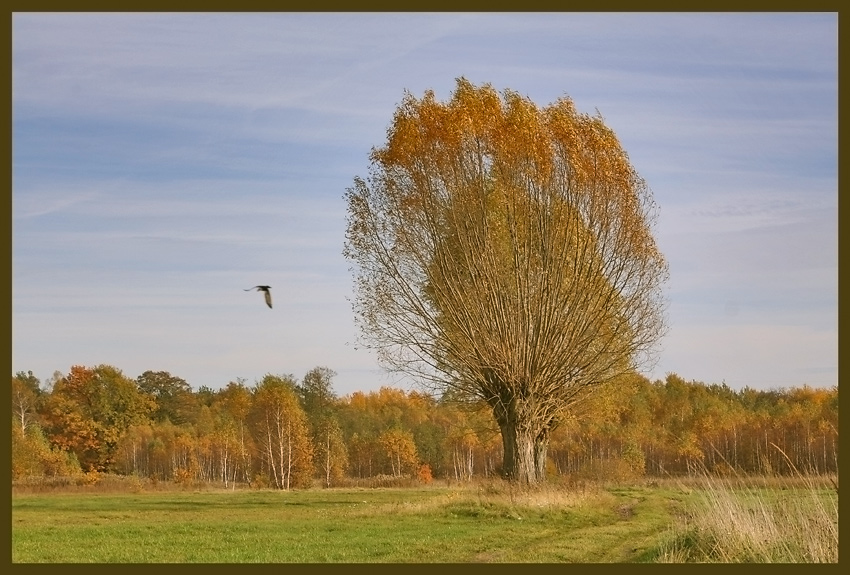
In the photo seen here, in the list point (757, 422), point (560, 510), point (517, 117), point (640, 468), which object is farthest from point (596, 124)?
point (757, 422)

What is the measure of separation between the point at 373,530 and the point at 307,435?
176ft

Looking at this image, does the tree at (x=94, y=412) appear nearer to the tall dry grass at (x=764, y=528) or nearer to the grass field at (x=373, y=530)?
the grass field at (x=373, y=530)

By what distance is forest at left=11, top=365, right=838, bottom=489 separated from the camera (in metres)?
60.7

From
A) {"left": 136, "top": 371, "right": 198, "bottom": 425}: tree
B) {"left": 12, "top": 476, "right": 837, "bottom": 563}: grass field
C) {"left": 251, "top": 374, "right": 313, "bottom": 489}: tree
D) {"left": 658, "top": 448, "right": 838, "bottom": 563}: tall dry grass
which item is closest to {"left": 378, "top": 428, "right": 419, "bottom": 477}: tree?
{"left": 251, "top": 374, "right": 313, "bottom": 489}: tree

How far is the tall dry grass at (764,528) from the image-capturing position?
596 inches

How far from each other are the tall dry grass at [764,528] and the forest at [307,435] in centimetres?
2713

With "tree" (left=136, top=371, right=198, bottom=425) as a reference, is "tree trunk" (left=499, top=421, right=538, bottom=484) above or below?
below

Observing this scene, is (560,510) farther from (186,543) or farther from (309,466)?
(309,466)

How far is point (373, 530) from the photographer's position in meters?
23.6

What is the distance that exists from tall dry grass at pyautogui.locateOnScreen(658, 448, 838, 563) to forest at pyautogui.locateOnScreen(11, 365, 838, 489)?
89.0 feet

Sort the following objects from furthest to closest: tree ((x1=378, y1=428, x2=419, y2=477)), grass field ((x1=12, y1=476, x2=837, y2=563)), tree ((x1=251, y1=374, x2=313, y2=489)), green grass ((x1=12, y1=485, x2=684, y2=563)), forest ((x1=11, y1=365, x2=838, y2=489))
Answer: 1. tree ((x1=378, y1=428, x2=419, y2=477))
2. tree ((x1=251, y1=374, x2=313, y2=489))
3. forest ((x1=11, y1=365, x2=838, y2=489))
4. green grass ((x1=12, y1=485, x2=684, y2=563))
5. grass field ((x1=12, y1=476, x2=837, y2=563))

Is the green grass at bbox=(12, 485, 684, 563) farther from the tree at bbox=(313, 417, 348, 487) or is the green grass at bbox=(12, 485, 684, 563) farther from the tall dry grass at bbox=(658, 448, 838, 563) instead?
the tree at bbox=(313, 417, 348, 487)

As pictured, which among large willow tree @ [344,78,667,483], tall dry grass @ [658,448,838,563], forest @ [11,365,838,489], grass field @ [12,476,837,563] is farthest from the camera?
forest @ [11,365,838,489]

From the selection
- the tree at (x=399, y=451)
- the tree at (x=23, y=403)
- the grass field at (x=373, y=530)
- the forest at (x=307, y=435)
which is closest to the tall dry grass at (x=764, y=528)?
the grass field at (x=373, y=530)
